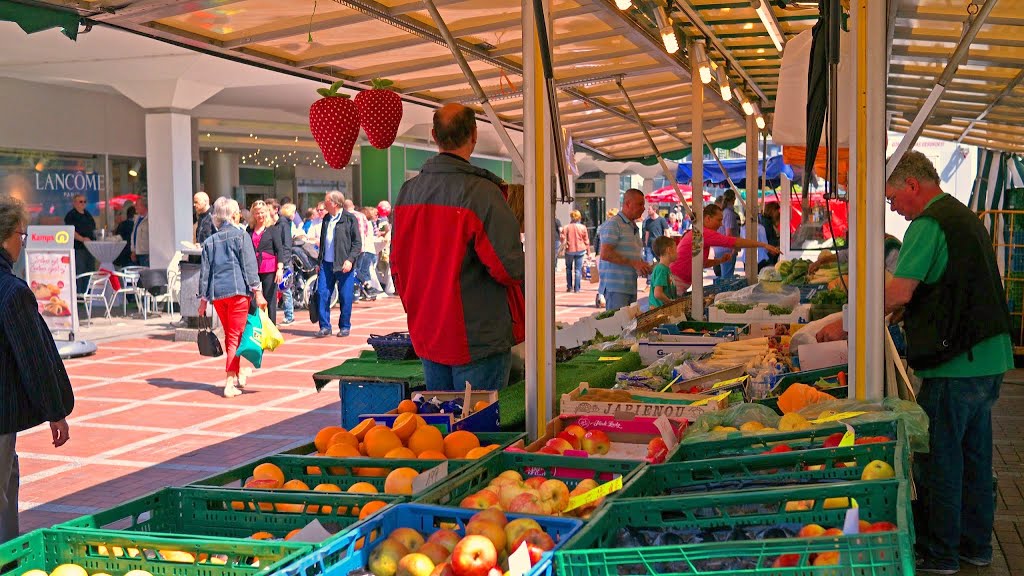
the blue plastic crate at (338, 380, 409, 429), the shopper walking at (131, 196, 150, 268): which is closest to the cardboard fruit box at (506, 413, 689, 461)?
the blue plastic crate at (338, 380, 409, 429)

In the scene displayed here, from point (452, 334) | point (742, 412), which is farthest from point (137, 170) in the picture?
point (742, 412)

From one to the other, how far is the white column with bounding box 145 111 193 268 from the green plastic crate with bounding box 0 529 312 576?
53.6 ft

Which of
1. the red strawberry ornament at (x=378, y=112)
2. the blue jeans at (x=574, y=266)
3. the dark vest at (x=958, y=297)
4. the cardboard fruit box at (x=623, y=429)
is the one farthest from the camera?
the blue jeans at (x=574, y=266)

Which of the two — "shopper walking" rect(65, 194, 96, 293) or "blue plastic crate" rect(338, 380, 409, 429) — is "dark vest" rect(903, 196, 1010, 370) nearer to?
"blue plastic crate" rect(338, 380, 409, 429)

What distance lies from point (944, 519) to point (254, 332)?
6.95 m

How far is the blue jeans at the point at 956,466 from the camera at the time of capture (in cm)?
461

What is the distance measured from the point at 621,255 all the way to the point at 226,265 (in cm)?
389

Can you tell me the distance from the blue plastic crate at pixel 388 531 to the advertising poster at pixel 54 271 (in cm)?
1129

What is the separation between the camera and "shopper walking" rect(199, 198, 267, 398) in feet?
31.7

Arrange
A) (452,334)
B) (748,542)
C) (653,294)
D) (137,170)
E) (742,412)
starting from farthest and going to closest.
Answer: (137,170) → (653,294) → (452,334) → (742,412) → (748,542)

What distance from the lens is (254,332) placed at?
32.4ft

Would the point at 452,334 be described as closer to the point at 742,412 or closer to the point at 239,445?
the point at 742,412

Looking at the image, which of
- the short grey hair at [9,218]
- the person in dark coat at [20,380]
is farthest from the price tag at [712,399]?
the short grey hair at [9,218]

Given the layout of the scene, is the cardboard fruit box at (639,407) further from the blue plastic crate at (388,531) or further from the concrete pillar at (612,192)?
the concrete pillar at (612,192)
